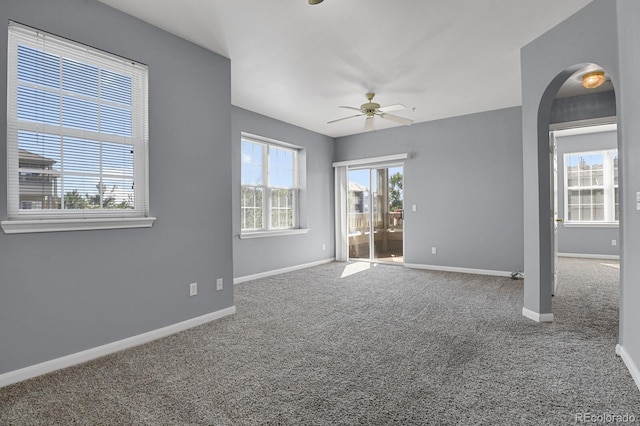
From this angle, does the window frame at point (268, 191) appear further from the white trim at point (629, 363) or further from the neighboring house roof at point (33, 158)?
the white trim at point (629, 363)

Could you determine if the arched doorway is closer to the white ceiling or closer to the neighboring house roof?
the white ceiling

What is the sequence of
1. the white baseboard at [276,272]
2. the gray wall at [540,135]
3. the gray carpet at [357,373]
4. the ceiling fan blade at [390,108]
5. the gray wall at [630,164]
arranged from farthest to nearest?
the white baseboard at [276,272] → the ceiling fan blade at [390,108] → the gray wall at [540,135] → the gray wall at [630,164] → the gray carpet at [357,373]

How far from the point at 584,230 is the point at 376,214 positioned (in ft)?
14.9

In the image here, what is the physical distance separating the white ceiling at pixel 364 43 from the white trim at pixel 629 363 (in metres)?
2.66

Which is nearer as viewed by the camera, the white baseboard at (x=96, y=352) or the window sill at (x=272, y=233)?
the white baseboard at (x=96, y=352)

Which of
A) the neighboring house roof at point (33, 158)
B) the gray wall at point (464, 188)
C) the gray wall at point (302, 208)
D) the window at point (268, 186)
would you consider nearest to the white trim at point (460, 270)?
the gray wall at point (464, 188)

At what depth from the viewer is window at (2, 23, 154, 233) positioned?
7.29 feet

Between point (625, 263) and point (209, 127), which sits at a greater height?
point (209, 127)

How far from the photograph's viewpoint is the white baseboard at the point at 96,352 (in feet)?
7.07

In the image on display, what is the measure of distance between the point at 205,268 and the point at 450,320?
8.22 feet

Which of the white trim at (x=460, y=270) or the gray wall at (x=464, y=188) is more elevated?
the gray wall at (x=464, y=188)

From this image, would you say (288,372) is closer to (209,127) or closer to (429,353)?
(429,353)

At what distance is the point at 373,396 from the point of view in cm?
192

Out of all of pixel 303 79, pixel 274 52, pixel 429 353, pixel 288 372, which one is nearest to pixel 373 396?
pixel 288 372
